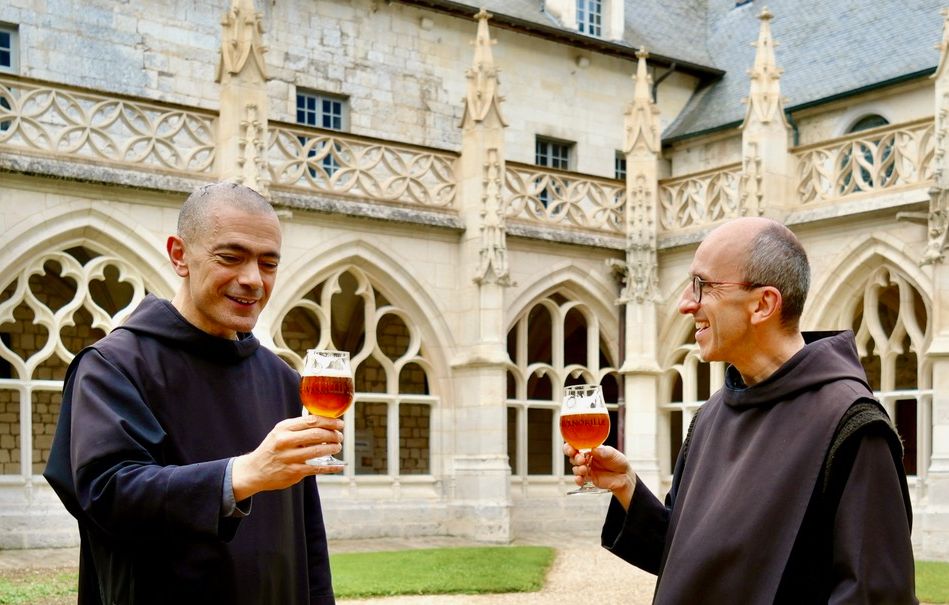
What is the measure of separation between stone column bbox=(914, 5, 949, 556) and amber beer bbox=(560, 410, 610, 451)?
1011 cm

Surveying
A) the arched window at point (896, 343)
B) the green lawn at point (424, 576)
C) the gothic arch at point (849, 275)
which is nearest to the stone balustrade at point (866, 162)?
the gothic arch at point (849, 275)

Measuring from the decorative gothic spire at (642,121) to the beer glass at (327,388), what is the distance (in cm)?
1329

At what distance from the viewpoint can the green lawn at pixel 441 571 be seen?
9047 millimetres

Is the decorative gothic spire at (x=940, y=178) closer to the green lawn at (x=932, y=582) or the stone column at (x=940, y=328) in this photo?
the stone column at (x=940, y=328)

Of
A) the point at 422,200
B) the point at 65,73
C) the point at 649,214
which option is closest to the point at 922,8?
the point at 649,214

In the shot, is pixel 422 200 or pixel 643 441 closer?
pixel 422 200

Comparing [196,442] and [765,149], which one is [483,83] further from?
[196,442]

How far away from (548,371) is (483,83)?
364cm

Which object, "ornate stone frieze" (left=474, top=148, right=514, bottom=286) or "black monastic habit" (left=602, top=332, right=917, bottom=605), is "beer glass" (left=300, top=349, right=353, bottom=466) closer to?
"black monastic habit" (left=602, top=332, right=917, bottom=605)

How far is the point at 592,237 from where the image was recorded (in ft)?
50.2

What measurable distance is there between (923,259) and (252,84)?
720 centimetres

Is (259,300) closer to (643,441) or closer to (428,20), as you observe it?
(643,441)

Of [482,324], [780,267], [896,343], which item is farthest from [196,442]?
[896,343]

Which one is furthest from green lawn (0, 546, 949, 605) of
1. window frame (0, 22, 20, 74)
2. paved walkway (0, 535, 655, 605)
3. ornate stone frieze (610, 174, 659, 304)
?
window frame (0, 22, 20, 74)
